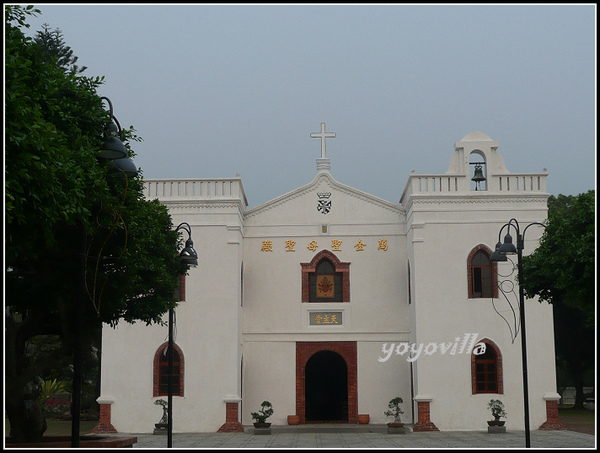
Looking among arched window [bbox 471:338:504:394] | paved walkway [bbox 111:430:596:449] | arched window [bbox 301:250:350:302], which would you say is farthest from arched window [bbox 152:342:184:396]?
arched window [bbox 471:338:504:394]

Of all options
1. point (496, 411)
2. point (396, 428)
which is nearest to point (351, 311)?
point (396, 428)

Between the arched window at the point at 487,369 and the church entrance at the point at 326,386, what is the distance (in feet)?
15.1

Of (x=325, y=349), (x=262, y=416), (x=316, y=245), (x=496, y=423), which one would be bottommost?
(x=496, y=423)

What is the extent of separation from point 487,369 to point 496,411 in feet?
4.46

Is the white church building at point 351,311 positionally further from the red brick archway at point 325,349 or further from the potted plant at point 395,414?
the potted plant at point 395,414

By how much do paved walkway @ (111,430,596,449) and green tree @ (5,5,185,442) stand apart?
3.75 meters

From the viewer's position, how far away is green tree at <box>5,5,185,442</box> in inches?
344

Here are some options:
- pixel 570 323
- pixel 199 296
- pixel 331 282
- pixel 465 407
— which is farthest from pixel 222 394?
pixel 570 323

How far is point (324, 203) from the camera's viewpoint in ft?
77.6

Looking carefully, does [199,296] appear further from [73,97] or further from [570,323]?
[570,323]

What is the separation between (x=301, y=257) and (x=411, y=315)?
3.73m

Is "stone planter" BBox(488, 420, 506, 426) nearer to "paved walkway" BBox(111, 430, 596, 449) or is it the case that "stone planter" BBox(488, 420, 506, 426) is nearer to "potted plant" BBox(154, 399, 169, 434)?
"paved walkway" BBox(111, 430, 596, 449)

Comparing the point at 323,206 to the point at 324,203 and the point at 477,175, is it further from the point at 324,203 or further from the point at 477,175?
the point at 477,175

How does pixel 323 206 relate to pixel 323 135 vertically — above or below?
below
